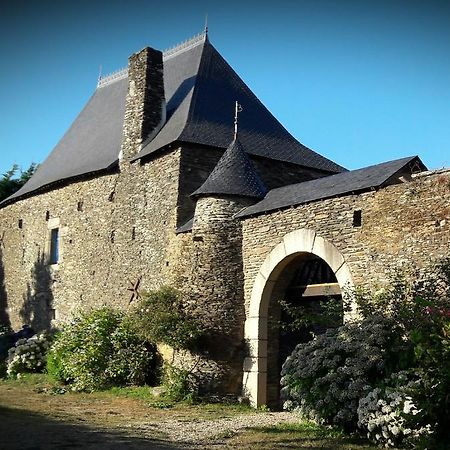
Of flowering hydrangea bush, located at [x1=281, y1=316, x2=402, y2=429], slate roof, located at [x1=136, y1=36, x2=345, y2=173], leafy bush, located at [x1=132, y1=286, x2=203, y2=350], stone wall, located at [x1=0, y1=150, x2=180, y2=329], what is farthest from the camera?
slate roof, located at [x1=136, y1=36, x2=345, y2=173]

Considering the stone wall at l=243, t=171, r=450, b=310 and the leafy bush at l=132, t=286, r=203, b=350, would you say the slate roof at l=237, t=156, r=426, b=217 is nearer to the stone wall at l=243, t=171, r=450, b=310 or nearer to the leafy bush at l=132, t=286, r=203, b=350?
the stone wall at l=243, t=171, r=450, b=310

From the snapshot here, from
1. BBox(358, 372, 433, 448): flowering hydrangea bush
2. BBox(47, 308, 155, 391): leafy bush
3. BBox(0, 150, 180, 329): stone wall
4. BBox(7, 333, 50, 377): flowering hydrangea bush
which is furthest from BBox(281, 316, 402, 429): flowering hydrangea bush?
BBox(7, 333, 50, 377): flowering hydrangea bush

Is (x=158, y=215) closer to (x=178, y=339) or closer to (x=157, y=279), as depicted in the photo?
(x=157, y=279)

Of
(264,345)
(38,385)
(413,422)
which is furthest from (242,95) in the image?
(413,422)

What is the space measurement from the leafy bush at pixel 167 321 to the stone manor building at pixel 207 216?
308 mm

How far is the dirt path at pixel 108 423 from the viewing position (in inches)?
262

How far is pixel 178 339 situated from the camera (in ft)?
34.8

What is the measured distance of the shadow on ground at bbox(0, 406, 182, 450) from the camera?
635cm

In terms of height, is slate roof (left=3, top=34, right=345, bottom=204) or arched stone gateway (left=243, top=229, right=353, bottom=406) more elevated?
slate roof (left=3, top=34, right=345, bottom=204)

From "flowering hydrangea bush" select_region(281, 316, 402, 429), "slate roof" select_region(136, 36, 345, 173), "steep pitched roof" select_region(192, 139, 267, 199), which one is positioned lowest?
"flowering hydrangea bush" select_region(281, 316, 402, 429)

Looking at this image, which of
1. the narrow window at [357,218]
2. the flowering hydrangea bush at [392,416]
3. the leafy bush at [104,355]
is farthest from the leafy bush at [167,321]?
the flowering hydrangea bush at [392,416]

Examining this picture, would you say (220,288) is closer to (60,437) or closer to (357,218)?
(357,218)

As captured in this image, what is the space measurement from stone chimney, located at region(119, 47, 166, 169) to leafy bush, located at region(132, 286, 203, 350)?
4.62 meters

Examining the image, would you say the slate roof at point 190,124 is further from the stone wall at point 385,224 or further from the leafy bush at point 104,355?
the stone wall at point 385,224
